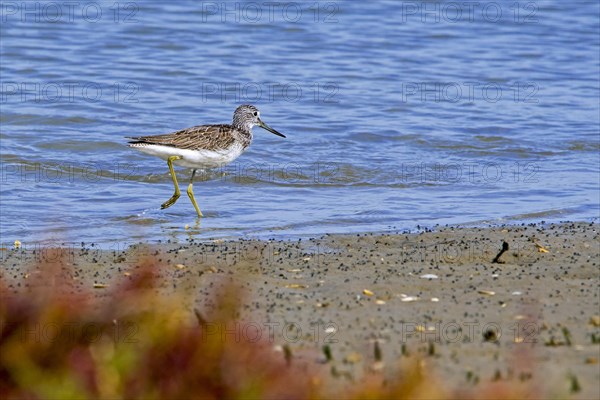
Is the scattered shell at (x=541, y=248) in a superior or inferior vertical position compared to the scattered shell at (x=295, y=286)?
superior

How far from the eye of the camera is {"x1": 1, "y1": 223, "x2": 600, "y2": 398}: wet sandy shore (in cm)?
547

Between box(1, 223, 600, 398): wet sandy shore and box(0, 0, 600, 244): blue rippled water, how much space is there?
0.83 metres

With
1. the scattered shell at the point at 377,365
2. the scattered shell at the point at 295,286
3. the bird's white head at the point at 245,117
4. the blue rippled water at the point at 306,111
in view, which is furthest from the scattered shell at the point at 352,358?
the bird's white head at the point at 245,117

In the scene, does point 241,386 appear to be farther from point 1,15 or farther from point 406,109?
point 1,15

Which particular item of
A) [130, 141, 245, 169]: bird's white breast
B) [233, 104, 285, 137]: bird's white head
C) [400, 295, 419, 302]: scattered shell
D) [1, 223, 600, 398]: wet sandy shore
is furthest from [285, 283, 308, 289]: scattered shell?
[233, 104, 285, 137]: bird's white head

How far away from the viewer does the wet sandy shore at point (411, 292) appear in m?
5.47

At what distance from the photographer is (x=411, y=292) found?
701 centimetres

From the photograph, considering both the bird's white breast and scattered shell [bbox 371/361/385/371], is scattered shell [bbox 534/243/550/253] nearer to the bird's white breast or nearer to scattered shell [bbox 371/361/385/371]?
scattered shell [bbox 371/361/385/371]

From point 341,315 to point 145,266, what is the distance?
309 cm

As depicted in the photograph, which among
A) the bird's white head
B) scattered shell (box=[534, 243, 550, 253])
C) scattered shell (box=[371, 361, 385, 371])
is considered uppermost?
the bird's white head

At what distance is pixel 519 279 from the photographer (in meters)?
7.30

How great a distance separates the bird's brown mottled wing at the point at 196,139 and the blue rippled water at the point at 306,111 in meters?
0.62

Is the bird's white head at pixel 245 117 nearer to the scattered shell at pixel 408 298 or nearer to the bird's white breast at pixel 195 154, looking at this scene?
the bird's white breast at pixel 195 154

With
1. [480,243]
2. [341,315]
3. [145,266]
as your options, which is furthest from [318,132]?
[145,266]
